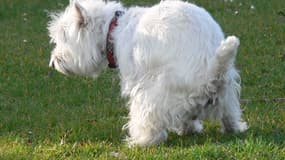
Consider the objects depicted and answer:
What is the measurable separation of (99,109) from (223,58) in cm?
237

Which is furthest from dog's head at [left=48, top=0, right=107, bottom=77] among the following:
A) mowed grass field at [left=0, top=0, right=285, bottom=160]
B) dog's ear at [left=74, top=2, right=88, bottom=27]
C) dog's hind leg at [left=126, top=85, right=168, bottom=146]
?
dog's hind leg at [left=126, top=85, right=168, bottom=146]

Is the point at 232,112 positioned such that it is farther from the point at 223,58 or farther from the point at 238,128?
the point at 223,58

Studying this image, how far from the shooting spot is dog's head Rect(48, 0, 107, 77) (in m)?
6.70

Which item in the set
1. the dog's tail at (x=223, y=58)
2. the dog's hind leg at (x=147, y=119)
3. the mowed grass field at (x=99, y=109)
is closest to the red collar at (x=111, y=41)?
the dog's hind leg at (x=147, y=119)

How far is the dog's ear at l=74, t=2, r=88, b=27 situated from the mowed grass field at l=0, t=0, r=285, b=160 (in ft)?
3.34

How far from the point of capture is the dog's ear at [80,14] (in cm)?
659

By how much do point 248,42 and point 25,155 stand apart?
18.8ft

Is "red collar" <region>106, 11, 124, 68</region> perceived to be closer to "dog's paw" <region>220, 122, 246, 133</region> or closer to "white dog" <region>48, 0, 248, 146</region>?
"white dog" <region>48, 0, 248, 146</region>

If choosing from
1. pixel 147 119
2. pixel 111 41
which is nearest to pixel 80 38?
pixel 111 41

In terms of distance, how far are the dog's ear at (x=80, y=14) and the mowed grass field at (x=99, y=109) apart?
102cm

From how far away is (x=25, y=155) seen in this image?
596 cm

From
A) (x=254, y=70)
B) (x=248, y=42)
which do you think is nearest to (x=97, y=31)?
(x=254, y=70)

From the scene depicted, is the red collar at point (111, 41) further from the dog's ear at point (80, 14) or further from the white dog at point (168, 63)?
the dog's ear at point (80, 14)

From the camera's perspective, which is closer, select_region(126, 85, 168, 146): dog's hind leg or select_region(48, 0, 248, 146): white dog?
select_region(48, 0, 248, 146): white dog
